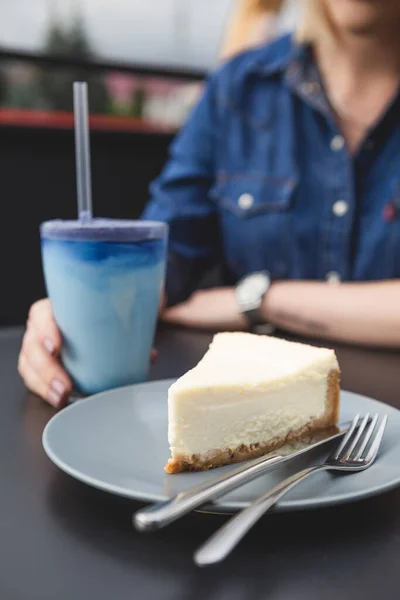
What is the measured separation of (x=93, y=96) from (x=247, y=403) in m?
1.69

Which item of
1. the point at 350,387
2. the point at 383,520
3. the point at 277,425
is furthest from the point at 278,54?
the point at 383,520

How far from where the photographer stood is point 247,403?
1.83ft

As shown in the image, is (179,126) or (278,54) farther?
(179,126)

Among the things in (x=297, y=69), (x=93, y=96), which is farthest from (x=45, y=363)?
(x=93, y=96)

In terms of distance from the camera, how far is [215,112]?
1.53 meters

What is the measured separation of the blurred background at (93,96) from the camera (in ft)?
5.88

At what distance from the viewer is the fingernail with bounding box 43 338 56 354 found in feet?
2.29

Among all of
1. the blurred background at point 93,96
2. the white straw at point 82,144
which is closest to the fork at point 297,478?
the white straw at point 82,144

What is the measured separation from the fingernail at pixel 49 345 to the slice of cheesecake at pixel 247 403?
0.18 m

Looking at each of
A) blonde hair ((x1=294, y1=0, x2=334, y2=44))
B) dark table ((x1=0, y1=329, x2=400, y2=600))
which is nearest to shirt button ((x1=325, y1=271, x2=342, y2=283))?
blonde hair ((x1=294, y1=0, x2=334, y2=44))

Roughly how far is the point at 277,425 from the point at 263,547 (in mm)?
182

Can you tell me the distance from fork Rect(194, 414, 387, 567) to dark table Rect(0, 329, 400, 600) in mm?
28

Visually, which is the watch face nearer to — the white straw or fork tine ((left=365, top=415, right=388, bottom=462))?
the white straw

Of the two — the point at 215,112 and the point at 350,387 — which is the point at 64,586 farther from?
the point at 215,112
